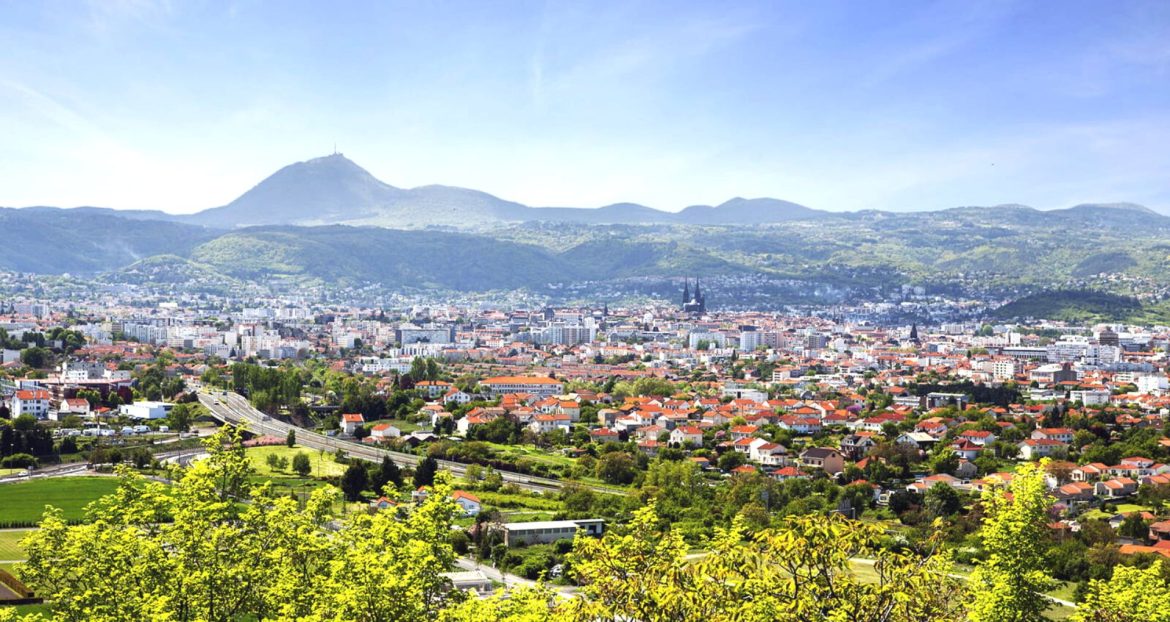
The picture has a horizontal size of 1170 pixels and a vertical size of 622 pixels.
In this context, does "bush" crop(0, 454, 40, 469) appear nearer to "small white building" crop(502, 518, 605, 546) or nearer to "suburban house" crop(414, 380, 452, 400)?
"small white building" crop(502, 518, 605, 546)

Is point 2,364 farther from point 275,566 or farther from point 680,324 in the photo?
point 680,324

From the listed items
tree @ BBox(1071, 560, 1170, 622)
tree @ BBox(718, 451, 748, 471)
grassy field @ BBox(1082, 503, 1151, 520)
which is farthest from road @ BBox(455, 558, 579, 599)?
grassy field @ BBox(1082, 503, 1151, 520)

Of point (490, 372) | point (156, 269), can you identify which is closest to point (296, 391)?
point (490, 372)

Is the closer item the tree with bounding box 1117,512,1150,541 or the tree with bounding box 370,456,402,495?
the tree with bounding box 1117,512,1150,541

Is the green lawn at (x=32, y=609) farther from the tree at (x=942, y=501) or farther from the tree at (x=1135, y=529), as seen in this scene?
the tree at (x=1135, y=529)

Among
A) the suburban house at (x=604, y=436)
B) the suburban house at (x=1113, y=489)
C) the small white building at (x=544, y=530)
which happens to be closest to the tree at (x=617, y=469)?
the suburban house at (x=604, y=436)

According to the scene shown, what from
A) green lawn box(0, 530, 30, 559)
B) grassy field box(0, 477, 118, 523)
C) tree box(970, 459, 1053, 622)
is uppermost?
tree box(970, 459, 1053, 622)
